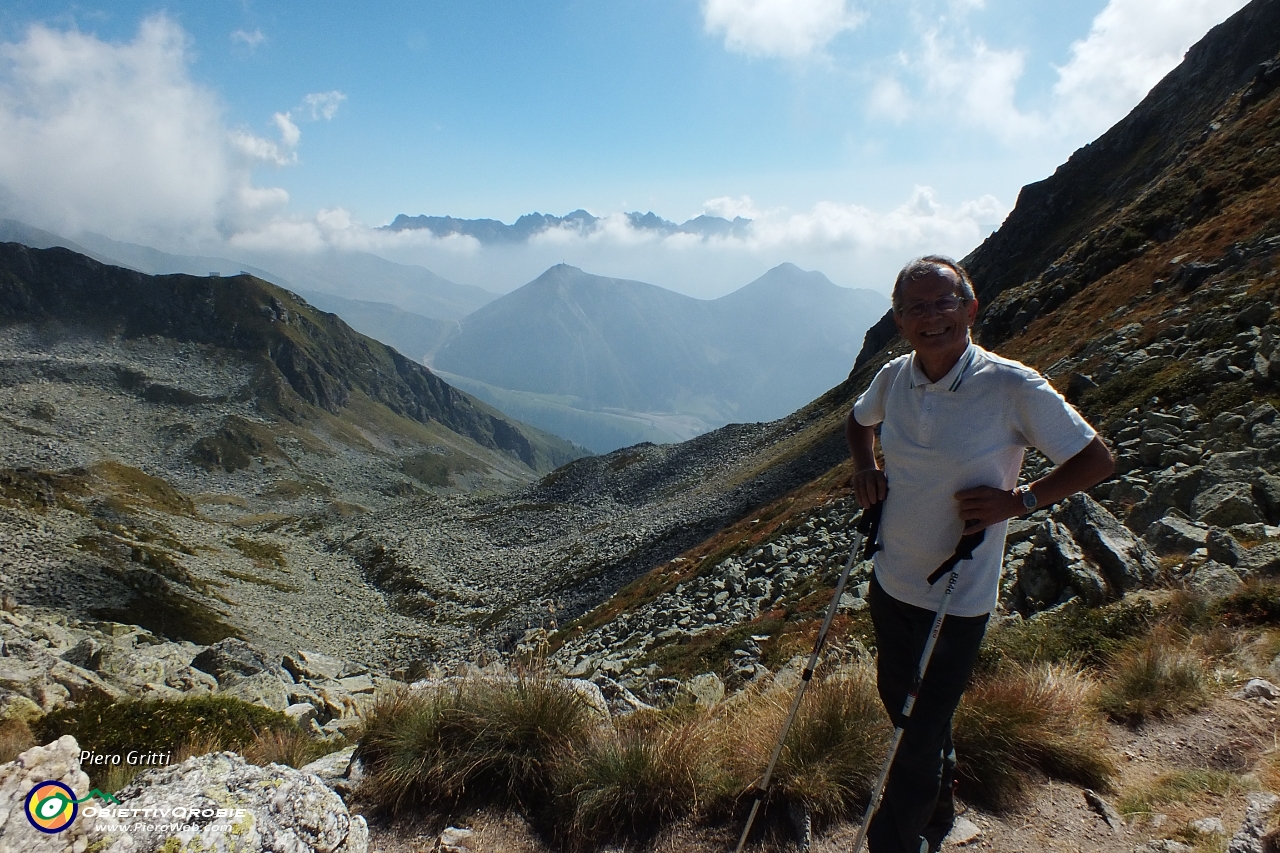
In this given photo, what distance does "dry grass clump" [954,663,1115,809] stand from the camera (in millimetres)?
4578

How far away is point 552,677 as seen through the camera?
229 inches

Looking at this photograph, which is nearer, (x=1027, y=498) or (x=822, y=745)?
(x=1027, y=498)

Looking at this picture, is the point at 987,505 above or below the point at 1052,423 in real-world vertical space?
below

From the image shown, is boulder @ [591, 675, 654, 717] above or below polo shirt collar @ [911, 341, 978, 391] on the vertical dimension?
below

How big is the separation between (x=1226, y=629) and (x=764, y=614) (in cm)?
1185

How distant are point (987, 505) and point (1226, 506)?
8881 mm

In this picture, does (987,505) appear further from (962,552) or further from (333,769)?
(333,769)

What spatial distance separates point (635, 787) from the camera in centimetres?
459

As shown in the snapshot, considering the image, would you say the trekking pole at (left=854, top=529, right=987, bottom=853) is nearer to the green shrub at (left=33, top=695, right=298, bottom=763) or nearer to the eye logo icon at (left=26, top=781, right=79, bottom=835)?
the eye logo icon at (left=26, top=781, right=79, bottom=835)

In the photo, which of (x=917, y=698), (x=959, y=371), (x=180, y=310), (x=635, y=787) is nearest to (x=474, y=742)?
(x=635, y=787)

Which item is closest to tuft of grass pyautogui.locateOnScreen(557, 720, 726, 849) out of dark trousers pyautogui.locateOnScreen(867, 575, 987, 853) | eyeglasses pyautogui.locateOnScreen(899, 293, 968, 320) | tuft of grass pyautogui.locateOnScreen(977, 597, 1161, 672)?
dark trousers pyautogui.locateOnScreen(867, 575, 987, 853)

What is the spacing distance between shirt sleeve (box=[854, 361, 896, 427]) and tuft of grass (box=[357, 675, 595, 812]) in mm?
3394

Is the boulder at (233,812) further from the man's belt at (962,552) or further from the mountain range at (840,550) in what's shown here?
the man's belt at (962,552)

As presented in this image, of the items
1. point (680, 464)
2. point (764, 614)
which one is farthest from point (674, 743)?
point (680, 464)
